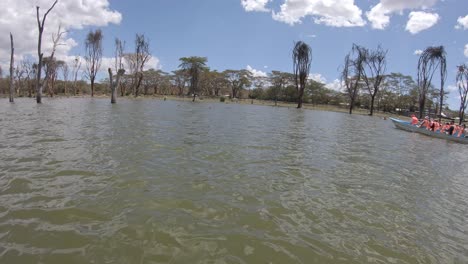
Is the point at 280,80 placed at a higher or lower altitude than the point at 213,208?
higher

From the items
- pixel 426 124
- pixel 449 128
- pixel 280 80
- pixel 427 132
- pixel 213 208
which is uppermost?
pixel 280 80

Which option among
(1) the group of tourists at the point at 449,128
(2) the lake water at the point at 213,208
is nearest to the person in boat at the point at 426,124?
(1) the group of tourists at the point at 449,128

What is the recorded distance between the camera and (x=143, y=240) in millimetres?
3324

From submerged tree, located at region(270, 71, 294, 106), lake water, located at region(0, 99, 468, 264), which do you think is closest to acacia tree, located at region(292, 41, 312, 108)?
submerged tree, located at region(270, 71, 294, 106)

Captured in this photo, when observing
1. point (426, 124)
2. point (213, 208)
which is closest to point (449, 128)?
point (426, 124)

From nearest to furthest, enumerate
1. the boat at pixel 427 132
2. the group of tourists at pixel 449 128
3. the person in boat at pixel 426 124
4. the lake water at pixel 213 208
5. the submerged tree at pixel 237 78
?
the lake water at pixel 213 208 → the boat at pixel 427 132 → the group of tourists at pixel 449 128 → the person in boat at pixel 426 124 → the submerged tree at pixel 237 78

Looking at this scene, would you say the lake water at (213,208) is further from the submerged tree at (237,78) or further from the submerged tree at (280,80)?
the submerged tree at (237,78)

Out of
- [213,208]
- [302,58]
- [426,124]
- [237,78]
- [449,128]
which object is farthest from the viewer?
[237,78]

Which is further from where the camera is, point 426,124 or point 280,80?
point 280,80

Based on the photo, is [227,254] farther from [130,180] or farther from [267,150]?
[267,150]

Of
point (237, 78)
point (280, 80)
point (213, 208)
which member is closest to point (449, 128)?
point (213, 208)

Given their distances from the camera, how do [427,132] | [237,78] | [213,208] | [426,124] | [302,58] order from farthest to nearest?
1. [237,78]
2. [302,58]
3. [426,124]
4. [427,132]
5. [213,208]

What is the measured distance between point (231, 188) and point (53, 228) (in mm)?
2908

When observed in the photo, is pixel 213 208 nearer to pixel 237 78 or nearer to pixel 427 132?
pixel 427 132
